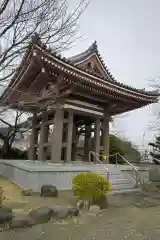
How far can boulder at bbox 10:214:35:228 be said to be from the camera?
14.9 ft

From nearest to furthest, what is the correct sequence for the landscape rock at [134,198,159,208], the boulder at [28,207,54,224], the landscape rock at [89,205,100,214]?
the boulder at [28,207,54,224]
the landscape rock at [89,205,100,214]
the landscape rock at [134,198,159,208]

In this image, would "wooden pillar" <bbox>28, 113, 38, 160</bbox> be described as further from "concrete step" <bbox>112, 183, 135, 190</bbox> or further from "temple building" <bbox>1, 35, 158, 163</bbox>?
"concrete step" <bbox>112, 183, 135, 190</bbox>

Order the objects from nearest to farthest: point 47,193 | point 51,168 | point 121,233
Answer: point 121,233
point 47,193
point 51,168

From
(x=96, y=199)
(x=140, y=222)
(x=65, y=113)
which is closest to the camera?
(x=140, y=222)

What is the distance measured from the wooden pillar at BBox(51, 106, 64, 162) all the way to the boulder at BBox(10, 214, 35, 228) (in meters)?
6.32

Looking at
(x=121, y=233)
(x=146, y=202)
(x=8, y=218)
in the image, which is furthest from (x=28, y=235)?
(x=146, y=202)

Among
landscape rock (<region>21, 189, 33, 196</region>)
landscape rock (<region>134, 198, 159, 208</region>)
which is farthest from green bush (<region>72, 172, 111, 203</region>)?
landscape rock (<region>21, 189, 33, 196</region>)

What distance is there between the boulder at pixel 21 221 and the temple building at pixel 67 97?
17.6ft

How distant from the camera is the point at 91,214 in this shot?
5.88m

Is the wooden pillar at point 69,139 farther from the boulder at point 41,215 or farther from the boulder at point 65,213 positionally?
the boulder at point 41,215

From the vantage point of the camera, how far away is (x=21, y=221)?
462 centimetres

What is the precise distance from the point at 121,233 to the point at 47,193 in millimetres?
3555

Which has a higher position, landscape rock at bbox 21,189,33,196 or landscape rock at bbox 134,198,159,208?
landscape rock at bbox 21,189,33,196

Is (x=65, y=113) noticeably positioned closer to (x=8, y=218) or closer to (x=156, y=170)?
(x=156, y=170)
